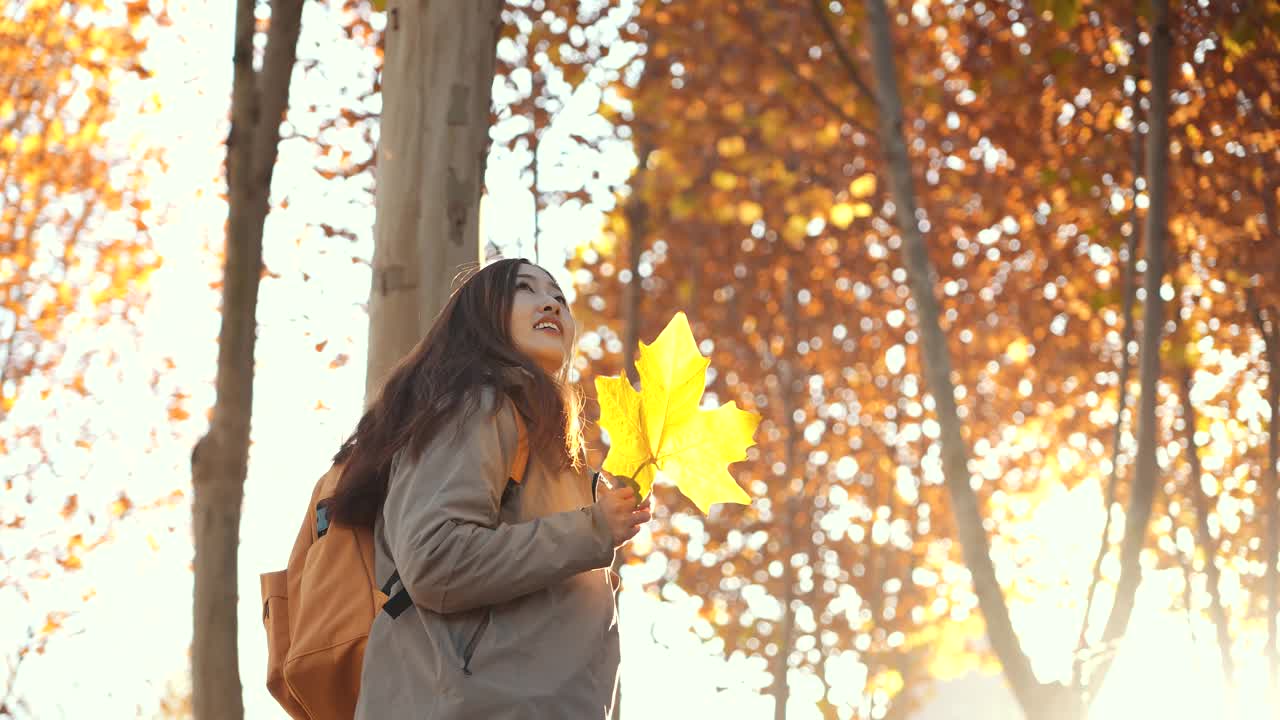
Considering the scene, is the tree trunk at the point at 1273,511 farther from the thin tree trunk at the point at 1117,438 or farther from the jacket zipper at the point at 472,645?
the jacket zipper at the point at 472,645

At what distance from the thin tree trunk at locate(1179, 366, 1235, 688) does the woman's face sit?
9.08 meters

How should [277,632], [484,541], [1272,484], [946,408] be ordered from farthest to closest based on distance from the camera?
[1272,484], [946,408], [277,632], [484,541]

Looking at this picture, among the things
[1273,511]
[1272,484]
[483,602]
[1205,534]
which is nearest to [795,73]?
[483,602]

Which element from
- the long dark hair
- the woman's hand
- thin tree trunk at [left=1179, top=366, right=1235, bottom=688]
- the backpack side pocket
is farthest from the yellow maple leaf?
thin tree trunk at [left=1179, top=366, right=1235, bottom=688]

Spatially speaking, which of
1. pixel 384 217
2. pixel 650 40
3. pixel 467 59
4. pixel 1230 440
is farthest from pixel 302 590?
pixel 1230 440

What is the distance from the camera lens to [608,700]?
7.06ft

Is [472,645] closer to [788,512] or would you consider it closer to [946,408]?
[946,408]

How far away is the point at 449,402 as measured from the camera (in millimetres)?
2209

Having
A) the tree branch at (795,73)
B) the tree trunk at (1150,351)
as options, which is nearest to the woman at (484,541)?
the tree trunk at (1150,351)

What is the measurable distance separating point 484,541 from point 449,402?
0.29 m

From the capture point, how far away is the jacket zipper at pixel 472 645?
2033 mm

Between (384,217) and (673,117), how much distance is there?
26.4 ft

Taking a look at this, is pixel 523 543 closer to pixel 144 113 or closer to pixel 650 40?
pixel 650 40

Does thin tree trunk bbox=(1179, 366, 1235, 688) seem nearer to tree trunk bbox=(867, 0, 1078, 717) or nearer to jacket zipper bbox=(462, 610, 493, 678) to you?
tree trunk bbox=(867, 0, 1078, 717)
